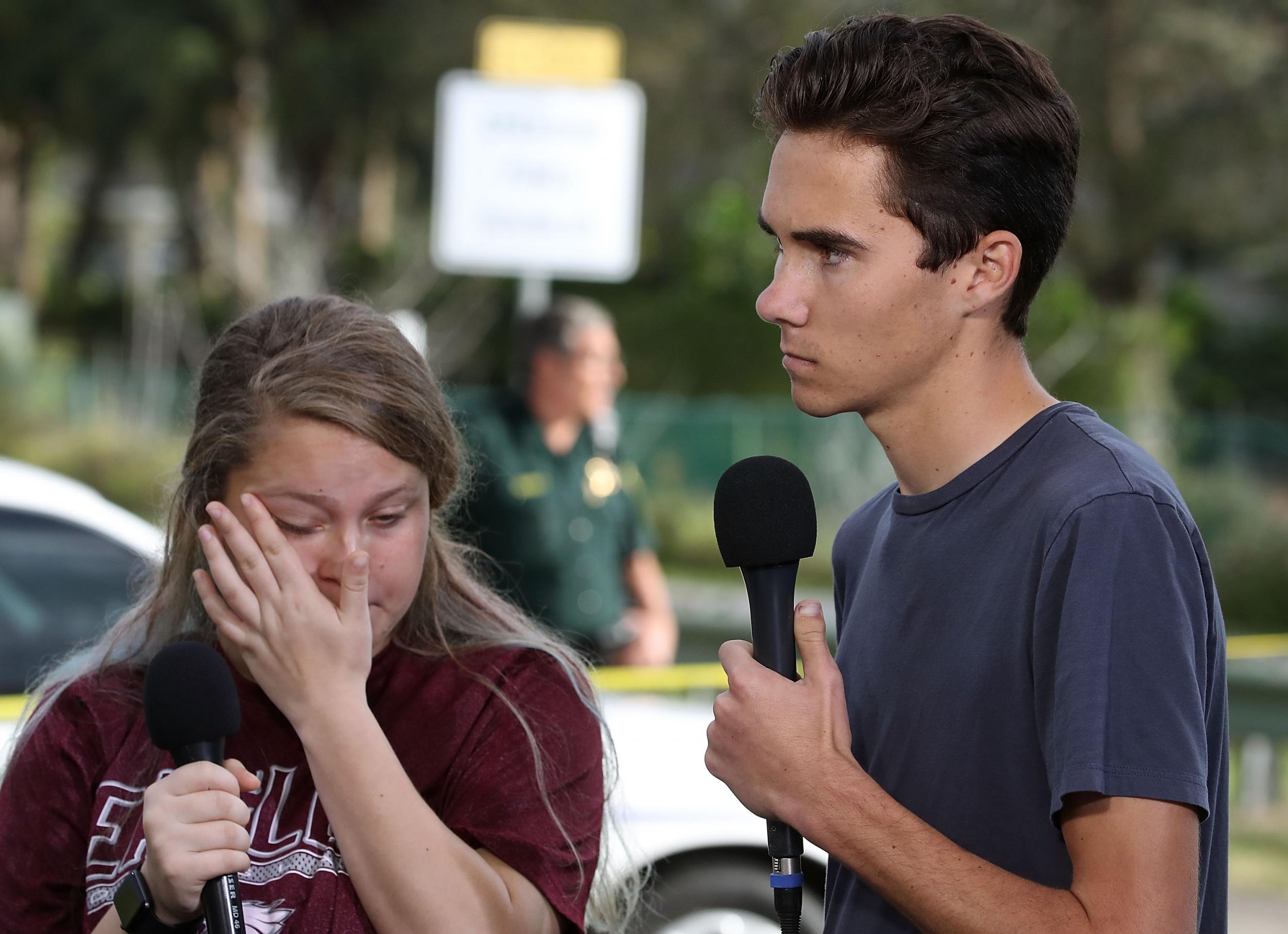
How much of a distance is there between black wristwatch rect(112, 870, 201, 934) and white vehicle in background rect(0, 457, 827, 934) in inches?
99.4

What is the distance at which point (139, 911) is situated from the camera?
191 cm

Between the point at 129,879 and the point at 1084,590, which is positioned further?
the point at 129,879

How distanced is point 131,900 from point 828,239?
3.90 feet

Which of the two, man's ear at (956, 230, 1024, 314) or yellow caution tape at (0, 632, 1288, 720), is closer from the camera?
man's ear at (956, 230, 1024, 314)

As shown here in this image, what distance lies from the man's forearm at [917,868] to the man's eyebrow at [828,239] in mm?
652

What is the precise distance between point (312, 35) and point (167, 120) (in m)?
2.75

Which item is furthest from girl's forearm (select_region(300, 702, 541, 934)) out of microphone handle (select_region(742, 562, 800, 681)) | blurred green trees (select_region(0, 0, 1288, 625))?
blurred green trees (select_region(0, 0, 1288, 625))

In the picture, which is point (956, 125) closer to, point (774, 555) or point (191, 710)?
point (774, 555)

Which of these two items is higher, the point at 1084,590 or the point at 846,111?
the point at 846,111

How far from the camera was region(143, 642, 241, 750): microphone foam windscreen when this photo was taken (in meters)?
1.92

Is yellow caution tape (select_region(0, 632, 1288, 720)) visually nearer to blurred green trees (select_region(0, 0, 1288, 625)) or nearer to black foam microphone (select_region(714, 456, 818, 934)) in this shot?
black foam microphone (select_region(714, 456, 818, 934))

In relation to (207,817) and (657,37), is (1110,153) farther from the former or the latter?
(207,817)

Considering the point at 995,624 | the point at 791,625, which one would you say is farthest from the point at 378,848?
the point at 995,624

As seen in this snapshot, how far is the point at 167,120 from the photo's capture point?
25031 mm
